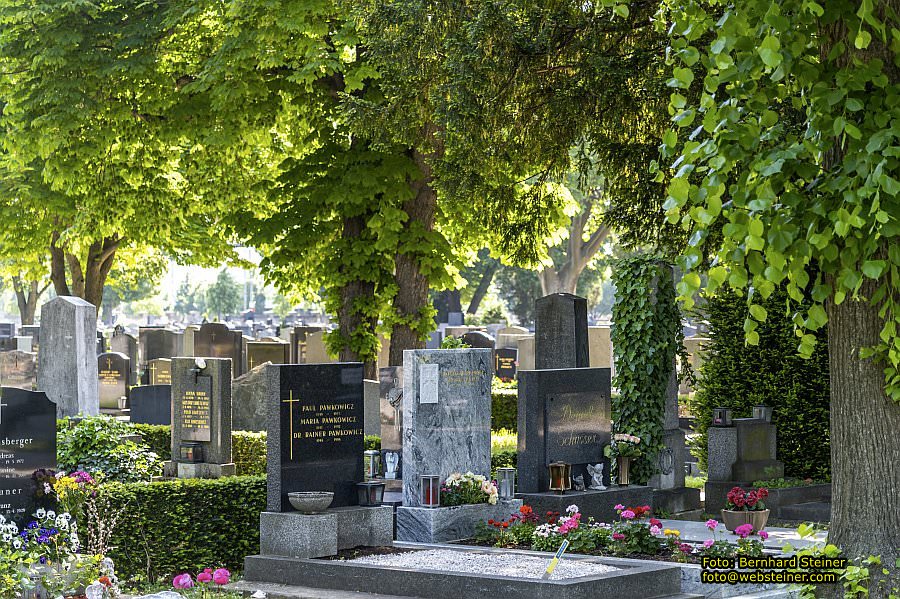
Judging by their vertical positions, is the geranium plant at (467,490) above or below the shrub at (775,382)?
below

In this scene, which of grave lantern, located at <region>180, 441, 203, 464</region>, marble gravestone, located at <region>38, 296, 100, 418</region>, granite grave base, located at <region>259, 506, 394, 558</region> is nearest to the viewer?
granite grave base, located at <region>259, 506, 394, 558</region>

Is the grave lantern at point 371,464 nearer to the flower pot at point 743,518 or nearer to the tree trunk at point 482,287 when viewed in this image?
the flower pot at point 743,518

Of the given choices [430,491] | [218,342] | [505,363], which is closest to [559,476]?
[430,491]

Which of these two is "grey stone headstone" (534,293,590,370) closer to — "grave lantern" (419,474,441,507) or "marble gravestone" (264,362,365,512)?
"grave lantern" (419,474,441,507)

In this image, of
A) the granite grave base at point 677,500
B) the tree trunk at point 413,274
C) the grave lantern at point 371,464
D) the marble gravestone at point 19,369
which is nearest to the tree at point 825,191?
the grave lantern at point 371,464

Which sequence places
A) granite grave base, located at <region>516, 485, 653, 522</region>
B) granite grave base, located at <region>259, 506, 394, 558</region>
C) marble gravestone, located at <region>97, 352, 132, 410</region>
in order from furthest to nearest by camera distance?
marble gravestone, located at <region>97, 352, 132, 410</region> < granite grave base, located at <region>516, 485, 653, 522</region> < granite grave base, located at <region>259, 506, 394, 558</region>

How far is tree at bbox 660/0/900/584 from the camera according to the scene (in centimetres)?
558

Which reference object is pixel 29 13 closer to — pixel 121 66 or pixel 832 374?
pixel 121 66

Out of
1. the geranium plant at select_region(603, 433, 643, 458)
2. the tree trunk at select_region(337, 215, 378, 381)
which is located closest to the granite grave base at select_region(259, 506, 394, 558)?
the geranium plant at select_region(603, 433, 643, 458)

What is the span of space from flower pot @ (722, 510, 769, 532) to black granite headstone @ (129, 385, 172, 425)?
10.8m

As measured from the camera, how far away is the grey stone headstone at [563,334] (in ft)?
52.9

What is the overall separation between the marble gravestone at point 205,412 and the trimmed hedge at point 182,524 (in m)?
3.04

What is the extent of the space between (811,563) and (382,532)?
5530 millimetres

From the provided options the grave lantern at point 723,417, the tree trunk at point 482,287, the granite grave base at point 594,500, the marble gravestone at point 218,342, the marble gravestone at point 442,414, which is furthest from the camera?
the tree trunk at point 482,287
